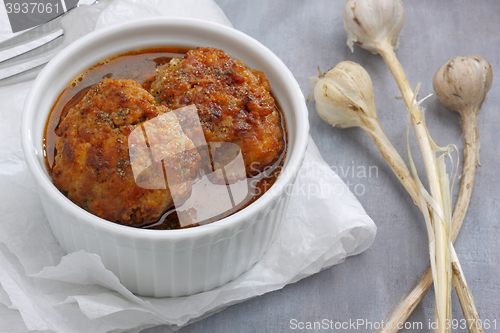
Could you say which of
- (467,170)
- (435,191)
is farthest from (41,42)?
(467,170)

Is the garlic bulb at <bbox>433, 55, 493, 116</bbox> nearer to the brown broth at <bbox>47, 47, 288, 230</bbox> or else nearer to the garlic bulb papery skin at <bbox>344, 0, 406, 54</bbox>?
the garlic bulb papery skin at <bbox>344, 0, 406, 54</bbox>

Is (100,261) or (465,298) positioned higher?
(100,261)

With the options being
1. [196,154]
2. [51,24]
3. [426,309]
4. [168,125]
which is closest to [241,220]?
[196,154]

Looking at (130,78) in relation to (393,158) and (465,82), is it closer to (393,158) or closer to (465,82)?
(393,158)

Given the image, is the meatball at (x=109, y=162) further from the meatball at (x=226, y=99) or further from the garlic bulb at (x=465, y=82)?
the garlic bulb at (x=465, y=82)

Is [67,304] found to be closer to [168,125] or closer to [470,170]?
[168,125]
